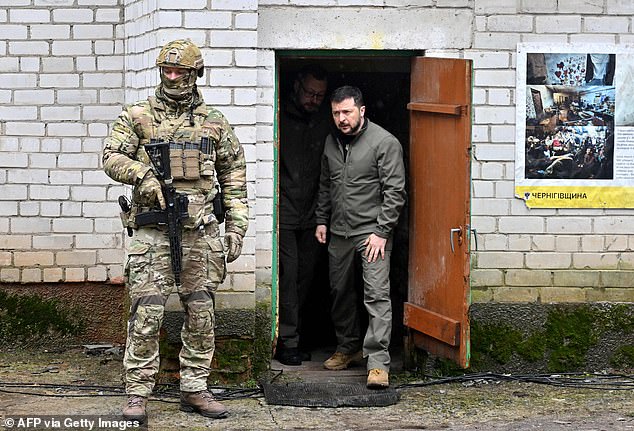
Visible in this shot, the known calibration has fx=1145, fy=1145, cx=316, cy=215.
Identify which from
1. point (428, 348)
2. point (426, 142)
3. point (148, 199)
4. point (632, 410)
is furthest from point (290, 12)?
point (632, 410)

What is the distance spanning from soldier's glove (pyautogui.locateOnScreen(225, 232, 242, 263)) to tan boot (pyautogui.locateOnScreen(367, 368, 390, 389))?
52.8 inches

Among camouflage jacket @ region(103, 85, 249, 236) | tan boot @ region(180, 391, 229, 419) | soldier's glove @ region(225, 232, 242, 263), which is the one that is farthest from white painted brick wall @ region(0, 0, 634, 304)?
tan boot @ region(180, 391, 229, 419)

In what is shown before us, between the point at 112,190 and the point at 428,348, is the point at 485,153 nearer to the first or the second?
the point at 428,348

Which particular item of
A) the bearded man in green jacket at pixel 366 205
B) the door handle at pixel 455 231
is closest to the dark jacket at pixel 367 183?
the bearded man in green jacket at pixel 366 205

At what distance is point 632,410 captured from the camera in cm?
698

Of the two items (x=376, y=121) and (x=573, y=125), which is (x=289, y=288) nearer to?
(x=376, y=121)

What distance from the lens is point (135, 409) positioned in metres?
6.43

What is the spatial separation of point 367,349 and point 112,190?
239cm

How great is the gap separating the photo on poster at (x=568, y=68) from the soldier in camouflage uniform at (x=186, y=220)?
7.30 feet

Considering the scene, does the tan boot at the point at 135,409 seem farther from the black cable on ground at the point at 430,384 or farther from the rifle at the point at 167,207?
the rifle at the point at 167,207

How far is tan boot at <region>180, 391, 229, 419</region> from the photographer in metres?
6.72

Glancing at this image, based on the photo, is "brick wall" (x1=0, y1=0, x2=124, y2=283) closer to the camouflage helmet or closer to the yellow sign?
the camouflage helmet

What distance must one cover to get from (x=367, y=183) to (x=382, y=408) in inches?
59.5

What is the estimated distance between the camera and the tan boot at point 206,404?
265 inches
